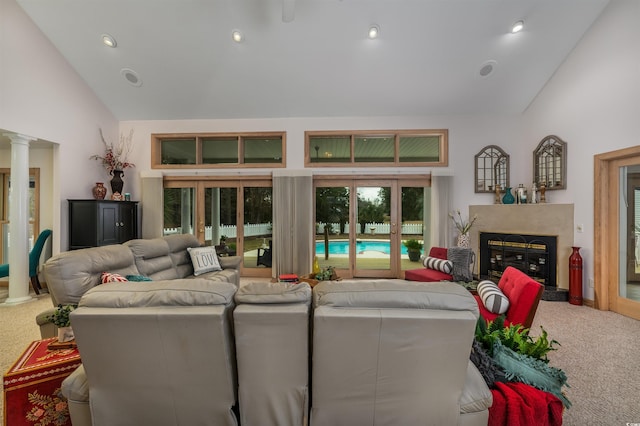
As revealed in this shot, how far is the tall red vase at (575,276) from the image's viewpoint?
398cm

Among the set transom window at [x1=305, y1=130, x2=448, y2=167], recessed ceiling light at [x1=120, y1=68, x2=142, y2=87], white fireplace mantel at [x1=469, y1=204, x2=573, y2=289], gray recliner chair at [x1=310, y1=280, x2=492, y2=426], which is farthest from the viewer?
transom window at [x1=305, y1=130, x2=448, y2=167]

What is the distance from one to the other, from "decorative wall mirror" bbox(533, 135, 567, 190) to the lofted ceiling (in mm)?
894

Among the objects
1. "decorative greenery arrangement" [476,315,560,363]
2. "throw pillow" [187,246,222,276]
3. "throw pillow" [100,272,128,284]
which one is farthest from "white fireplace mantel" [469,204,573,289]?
"throw pillow" [100,272,128,284]

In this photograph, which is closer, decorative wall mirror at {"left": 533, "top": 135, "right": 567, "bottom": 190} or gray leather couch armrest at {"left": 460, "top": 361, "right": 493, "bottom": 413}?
gray leather couch armrest at {"left": 460, "top": 361, "right": 493, "bottom": 413}

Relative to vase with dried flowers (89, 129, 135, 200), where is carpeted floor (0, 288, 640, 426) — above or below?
below

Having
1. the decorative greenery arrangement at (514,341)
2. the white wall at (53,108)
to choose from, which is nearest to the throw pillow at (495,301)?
the decorative greenery arrangement at (514,341)

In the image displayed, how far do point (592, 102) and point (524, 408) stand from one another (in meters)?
4.49

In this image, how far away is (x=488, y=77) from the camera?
14.8 ft

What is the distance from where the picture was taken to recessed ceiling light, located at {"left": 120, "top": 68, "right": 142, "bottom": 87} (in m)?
4.61

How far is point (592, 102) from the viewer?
3.90 metres

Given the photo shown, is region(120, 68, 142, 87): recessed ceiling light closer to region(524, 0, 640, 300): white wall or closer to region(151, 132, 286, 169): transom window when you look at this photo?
region(151, 132, 286, 169): transom window

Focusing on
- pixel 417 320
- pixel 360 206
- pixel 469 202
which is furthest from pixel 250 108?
pixel 417 320

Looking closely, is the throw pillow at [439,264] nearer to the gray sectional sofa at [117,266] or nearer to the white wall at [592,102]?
the white wall at [592,102]

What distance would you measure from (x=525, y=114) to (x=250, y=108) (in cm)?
500
